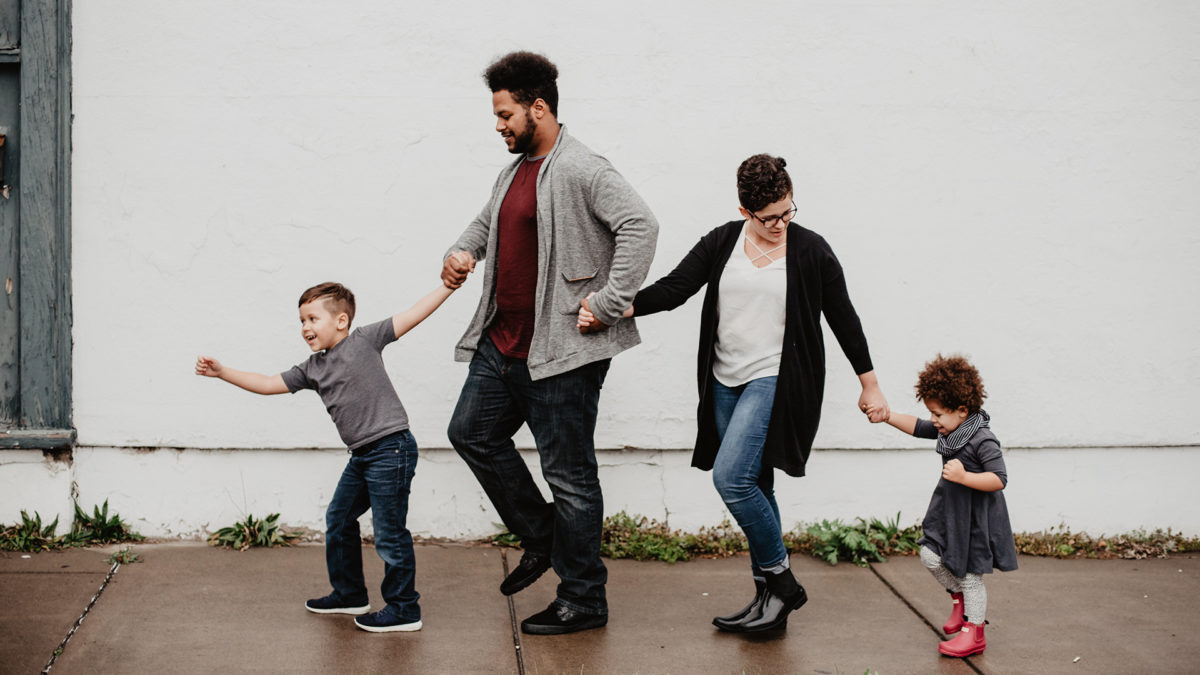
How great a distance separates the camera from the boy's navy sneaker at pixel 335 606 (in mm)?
4160

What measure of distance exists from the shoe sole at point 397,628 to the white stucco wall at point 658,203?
1.11m

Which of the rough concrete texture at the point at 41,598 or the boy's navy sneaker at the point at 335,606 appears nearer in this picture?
the rough concrete texture at the point at 41,598

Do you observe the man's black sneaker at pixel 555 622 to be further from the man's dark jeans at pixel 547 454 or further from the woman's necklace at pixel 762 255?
the woman's necklace at pixel 762 255

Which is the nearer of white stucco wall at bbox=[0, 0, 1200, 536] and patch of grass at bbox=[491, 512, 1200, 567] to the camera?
white stucco wall at bbox=[0, 0, 1200, 536]

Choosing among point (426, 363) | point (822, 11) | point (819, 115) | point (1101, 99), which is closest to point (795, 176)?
point (819, 115)

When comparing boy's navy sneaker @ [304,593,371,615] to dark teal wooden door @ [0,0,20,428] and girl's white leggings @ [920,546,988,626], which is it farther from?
girl's white leggings @ [920,546,988,626]

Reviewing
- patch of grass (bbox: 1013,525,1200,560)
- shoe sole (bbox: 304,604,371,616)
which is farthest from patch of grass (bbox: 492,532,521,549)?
patch of grass (bbox: 1013,525,1200,560)

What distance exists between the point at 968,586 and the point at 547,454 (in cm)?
152

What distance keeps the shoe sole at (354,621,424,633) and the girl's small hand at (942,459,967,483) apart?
191 centimetres

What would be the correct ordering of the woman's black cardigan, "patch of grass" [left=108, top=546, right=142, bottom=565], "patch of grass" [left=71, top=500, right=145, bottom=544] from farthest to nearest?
"patch of grass" [left=71, top=500, right=145, bottom=544] → "patch of grass" [left=108, top=546, right=142, bottom=565] → the woman's black cardigan

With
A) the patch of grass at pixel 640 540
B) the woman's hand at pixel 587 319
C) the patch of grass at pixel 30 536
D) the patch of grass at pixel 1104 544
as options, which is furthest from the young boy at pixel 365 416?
the patch of grass at pixel 1104 544

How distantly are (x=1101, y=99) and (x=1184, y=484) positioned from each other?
6.04 feet

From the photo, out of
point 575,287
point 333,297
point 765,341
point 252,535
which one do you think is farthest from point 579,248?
point 252,535

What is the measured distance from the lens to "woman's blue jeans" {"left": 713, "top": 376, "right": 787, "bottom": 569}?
3814 mm
